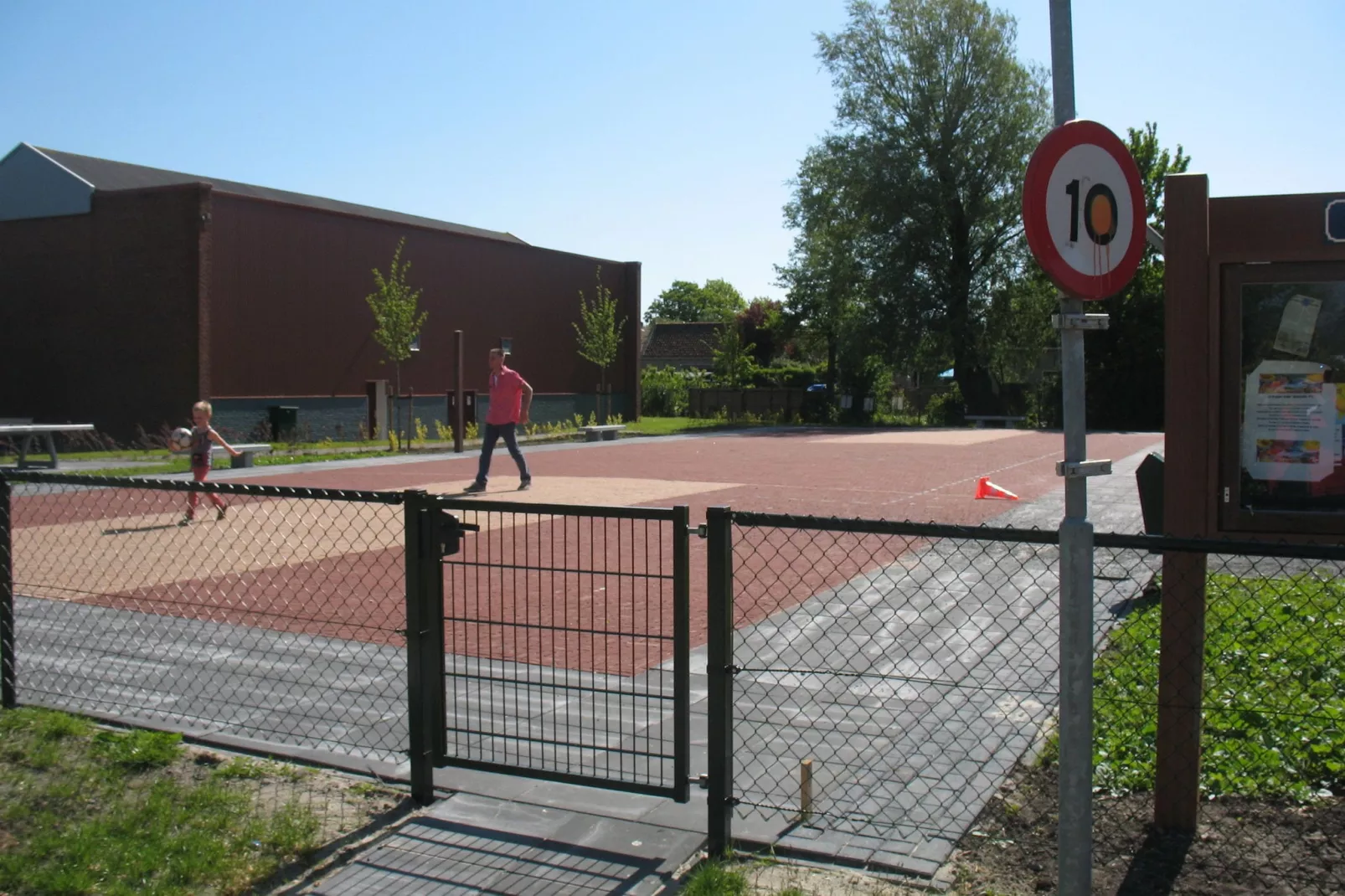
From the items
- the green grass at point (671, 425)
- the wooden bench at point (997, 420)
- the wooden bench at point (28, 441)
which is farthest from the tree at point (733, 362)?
the wooden bench at point (28, 441)

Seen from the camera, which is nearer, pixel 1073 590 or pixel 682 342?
pixel 1073 590

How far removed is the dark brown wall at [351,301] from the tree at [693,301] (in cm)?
10169

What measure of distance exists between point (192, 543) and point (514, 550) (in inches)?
308

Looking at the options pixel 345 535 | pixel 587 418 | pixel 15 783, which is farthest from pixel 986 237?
pixel 15 783

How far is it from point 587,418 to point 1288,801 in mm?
38111

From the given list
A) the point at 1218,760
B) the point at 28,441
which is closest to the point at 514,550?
the point at 1218,760

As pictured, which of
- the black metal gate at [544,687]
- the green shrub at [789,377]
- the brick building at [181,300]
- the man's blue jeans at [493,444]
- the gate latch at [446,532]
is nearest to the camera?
the black metal gate at [544,687]

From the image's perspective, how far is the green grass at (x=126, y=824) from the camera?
4.01 m

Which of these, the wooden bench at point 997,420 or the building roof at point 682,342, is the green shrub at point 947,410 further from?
the building roof at point 682,342

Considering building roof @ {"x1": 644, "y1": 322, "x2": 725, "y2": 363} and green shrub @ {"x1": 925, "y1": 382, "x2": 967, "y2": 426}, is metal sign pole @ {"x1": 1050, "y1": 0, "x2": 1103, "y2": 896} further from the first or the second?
building roof @ {"x1": 644, "y1": 322, "x2": 725, "y2": 363}

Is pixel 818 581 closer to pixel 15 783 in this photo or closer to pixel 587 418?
pixel 15 783

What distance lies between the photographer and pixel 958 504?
15.0 metres

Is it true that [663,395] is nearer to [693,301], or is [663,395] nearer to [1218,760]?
[1218,760]

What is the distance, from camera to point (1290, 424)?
4.50 m
